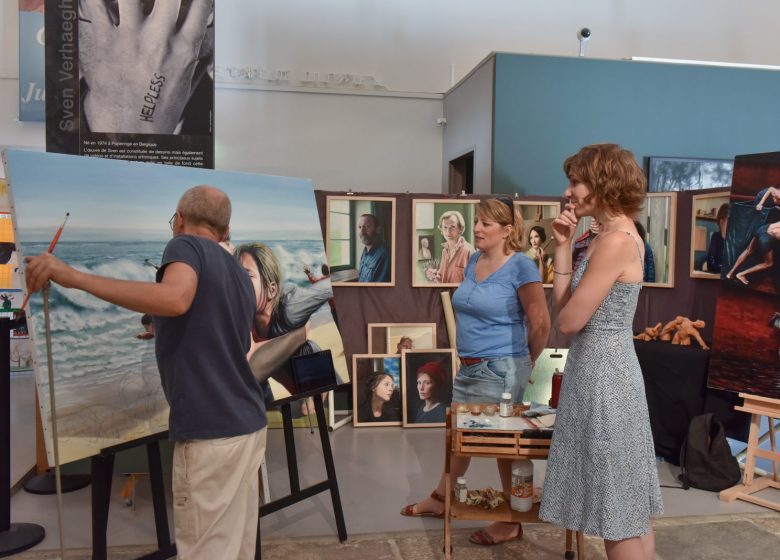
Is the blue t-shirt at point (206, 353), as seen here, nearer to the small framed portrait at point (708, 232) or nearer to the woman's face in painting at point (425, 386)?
the woman's face in painting at point (425, 386)

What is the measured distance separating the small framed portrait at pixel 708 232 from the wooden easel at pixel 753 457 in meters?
1.13

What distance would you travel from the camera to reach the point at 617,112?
598 cm

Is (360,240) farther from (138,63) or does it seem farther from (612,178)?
(612,178)

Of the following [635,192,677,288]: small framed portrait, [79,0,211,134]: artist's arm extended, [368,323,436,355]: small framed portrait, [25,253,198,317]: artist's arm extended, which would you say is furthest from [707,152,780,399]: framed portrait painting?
[79,0,211,134]: artist's arm extended

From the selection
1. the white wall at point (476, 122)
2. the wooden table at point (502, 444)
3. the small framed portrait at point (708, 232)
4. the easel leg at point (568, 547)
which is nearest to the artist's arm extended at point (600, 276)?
the wooden table at point (502, 444)

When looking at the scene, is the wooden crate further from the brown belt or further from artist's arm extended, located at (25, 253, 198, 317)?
artist's arm extended, located at (25, 253, 198, 317)

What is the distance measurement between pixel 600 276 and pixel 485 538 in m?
1.43

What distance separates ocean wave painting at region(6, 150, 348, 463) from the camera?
6.86ft

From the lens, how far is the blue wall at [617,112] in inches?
228

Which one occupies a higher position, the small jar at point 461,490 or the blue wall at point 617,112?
the blue wall at point 617,112

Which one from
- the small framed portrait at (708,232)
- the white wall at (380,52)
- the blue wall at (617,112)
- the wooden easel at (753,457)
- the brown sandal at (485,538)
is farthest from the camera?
the white wall at (380,52)

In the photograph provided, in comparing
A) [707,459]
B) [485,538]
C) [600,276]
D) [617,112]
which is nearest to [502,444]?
[485,538]

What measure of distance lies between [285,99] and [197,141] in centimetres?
390

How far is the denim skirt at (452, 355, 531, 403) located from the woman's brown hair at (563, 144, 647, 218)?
34.0 inches
